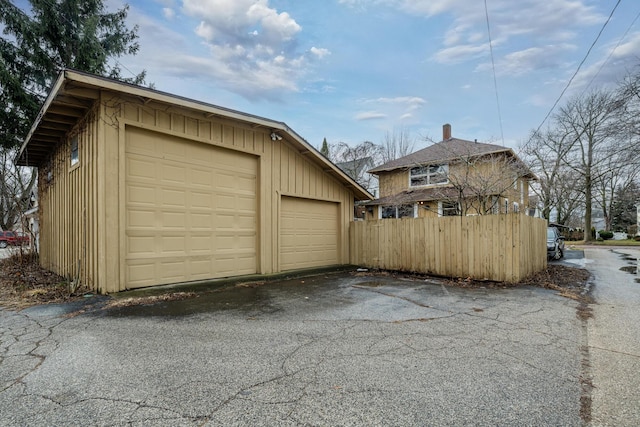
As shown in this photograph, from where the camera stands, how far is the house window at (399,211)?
16.9 metres

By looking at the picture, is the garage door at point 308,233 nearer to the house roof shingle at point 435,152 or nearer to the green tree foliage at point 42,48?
the house roof shingle at point 435,152

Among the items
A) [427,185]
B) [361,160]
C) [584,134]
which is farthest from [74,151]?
[584,134]

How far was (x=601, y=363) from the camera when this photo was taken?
9.79 ft

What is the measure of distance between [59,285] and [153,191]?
2.52m

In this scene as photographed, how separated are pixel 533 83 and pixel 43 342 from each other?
14.7 m

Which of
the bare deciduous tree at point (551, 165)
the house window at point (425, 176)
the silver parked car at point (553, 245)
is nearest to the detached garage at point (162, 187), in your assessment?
the house window at point (425, 176)

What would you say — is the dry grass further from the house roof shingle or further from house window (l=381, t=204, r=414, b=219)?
Result: the house roof shingle

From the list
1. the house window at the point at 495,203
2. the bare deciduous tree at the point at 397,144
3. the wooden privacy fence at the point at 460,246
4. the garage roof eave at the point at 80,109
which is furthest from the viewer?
the bare deciduous tree at the point at 397,144

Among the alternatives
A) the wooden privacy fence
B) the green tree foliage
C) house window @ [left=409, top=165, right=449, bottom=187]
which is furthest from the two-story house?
the green tree foliage

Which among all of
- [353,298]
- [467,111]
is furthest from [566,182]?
[353,298]

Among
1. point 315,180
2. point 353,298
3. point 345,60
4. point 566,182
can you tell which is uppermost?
point 345,60

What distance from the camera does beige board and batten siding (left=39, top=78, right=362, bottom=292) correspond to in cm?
552

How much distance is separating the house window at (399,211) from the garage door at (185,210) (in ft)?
35.8

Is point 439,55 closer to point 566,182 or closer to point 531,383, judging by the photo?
point 531,383
